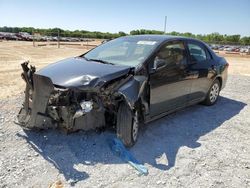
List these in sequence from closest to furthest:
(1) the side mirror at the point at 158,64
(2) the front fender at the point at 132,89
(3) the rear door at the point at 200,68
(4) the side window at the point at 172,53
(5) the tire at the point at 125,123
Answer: (2) the front fender at the point at 132,89 < (5) the tire at the point at 125,123 < (1) the side mirror at the point at 158,64 < (4) the side window at the point at 172,53 < (3) the rear door at the point at 200,68

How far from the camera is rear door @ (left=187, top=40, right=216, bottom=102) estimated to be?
18.5 feet

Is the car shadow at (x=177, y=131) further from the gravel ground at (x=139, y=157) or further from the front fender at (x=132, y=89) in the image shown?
the front fender at (x=132, y=89)

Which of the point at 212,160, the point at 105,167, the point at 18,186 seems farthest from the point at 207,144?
the point at 18,186

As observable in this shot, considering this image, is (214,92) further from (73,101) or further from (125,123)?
(73,101)

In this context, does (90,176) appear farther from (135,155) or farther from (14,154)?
(14,154)

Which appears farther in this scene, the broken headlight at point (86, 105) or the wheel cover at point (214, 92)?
the wheel cover at point (214, 92)

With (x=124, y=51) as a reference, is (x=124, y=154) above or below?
below

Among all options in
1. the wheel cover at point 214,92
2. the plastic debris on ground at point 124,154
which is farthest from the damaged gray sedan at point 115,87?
the wheel cover at point 214,92

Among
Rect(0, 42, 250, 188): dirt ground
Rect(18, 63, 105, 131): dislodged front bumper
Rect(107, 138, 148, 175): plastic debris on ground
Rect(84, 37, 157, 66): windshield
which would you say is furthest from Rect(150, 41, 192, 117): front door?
Rect(18, 63, 105, 131): dislodged front bumper

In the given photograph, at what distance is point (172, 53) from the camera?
16.7ft

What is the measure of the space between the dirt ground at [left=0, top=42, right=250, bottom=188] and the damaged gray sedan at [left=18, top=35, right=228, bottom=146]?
1.04 ft

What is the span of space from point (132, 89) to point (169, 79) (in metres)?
1.09

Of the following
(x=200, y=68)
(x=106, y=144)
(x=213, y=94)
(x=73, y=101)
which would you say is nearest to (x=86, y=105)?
(x=73, y=101)

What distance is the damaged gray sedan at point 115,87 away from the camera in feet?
12.4
